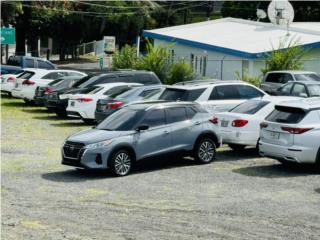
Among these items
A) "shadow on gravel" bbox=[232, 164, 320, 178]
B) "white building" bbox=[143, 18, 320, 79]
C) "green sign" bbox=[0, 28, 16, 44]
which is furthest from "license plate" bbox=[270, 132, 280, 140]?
"green sign" bbox=[0, 28, 16, 44]

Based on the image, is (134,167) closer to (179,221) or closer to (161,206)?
(161,206)

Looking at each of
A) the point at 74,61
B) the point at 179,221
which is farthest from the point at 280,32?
the point at 74,61

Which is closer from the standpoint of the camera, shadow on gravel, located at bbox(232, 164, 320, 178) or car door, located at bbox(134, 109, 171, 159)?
shadow on gravel, located at bbox(232, 164, 320, 178)

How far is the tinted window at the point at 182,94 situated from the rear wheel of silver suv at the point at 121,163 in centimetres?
419

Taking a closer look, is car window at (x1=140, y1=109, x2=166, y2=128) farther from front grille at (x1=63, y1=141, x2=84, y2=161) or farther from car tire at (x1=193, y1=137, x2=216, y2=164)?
front grille at (x1=63, y1=141, x2=84, y2=161)

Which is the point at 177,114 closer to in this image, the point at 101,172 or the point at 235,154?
the point at 101,172

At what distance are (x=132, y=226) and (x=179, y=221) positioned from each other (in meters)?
0.78

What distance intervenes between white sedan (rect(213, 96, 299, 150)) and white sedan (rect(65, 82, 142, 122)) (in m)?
6.89

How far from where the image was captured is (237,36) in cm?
4225

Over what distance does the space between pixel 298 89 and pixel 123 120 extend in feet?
36.2

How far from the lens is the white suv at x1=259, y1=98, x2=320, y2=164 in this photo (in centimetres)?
1512

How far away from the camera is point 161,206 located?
12.1 m

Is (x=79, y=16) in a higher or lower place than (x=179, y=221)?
higher

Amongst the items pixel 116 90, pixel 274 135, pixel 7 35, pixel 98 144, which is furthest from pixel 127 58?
pixel 98 144
